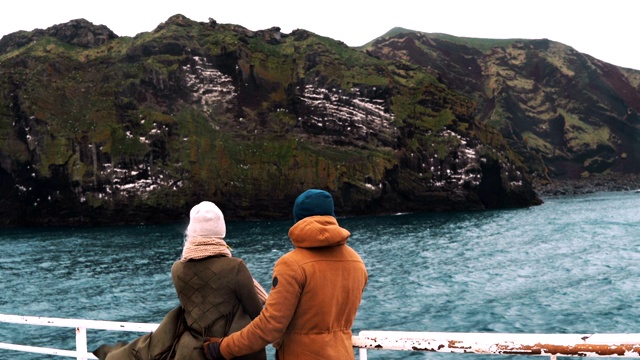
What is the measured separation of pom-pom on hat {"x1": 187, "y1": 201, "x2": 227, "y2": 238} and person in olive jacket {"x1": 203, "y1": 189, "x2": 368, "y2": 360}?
684mm

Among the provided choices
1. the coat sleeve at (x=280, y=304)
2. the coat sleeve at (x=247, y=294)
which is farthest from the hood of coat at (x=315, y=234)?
the coat sleeve at (x=247, y=294)

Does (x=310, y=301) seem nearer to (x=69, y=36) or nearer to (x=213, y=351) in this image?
(x=213, y=351)

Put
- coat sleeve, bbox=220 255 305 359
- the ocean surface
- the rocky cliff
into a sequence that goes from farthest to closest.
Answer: the rocky cliff, the ocean surface, coat sleeve, bbox=220 255 305 359

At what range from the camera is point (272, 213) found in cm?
10869

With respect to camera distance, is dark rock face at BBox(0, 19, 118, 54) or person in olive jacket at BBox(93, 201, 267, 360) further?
dark rock face at BBox(0, 19, 118, 54)

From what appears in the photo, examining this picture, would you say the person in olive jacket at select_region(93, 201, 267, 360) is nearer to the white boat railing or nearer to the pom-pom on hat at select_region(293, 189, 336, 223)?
the pom-pom on hat at select_region(293, 189, 336, 223)

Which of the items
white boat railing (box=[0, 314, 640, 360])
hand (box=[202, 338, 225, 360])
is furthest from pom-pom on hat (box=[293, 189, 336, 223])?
hand (box=[202, 338, 225, 360])

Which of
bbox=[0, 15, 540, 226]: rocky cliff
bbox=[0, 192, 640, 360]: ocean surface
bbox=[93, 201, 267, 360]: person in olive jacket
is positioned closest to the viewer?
bbox=[93, 201, 267, 360]: person in olive jacket

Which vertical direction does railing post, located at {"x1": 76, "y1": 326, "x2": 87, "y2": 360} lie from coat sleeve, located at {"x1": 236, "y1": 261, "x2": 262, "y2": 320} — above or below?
below

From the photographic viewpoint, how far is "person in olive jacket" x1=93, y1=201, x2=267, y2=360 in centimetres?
409

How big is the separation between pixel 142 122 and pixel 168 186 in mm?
15131

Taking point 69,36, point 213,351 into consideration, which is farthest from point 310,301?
point 69,36

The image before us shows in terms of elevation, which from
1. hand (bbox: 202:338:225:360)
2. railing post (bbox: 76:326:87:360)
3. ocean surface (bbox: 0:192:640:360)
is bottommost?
ocean surface (bbox: 0:192:640:360)

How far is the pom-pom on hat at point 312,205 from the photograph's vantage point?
3838 mm
